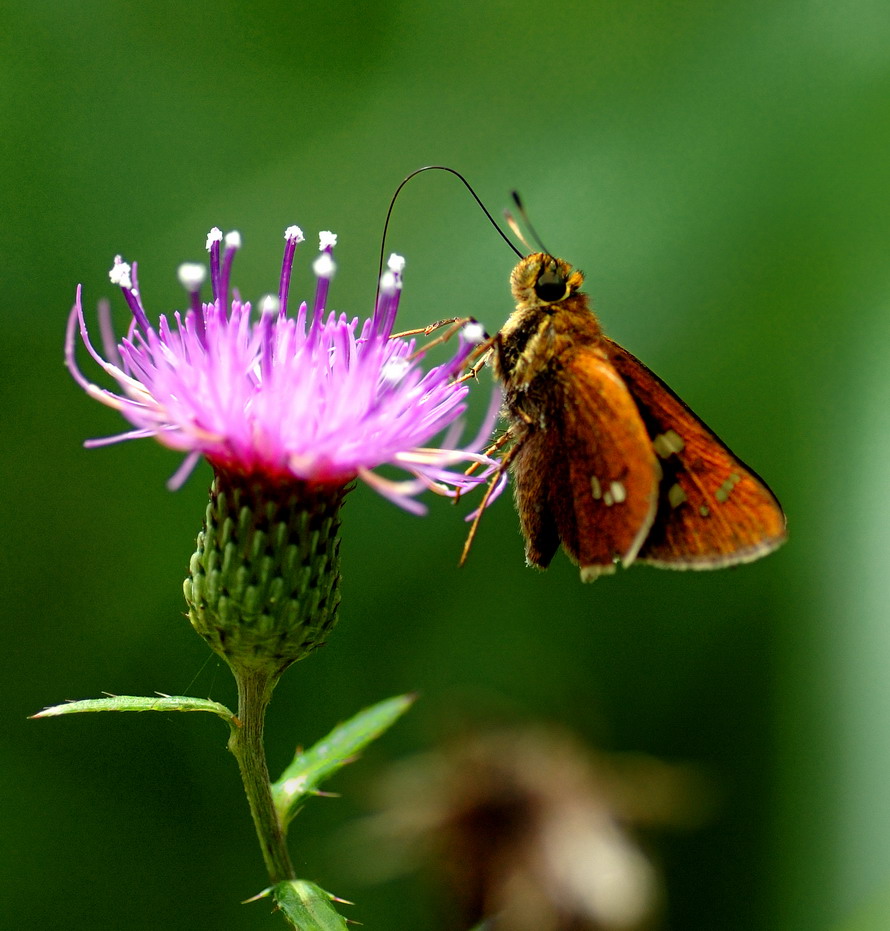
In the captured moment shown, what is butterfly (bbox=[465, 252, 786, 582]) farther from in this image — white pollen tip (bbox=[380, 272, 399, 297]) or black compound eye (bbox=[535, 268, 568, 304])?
white pollen tip (bbox=[380, 272, 399, 297])

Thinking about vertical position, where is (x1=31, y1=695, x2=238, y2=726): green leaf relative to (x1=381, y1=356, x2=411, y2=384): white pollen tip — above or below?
below

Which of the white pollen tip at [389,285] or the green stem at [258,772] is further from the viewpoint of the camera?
the white pollen tip at [389,285]

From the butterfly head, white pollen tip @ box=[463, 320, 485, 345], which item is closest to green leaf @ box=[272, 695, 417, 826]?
white pollen tip @ box=[463, 320, 485, 345]

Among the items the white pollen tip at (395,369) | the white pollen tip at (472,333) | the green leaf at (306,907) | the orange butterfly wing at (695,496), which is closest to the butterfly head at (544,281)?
the orange butterfly wing at (695,496)

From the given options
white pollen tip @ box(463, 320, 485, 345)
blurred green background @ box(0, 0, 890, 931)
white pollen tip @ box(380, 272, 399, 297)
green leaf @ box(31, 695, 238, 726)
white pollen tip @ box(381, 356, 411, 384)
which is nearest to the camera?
green leaf @ box(31, 695, 238, 726)

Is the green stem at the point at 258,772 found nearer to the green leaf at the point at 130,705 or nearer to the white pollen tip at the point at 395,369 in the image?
the green leaf at the point at 130,705

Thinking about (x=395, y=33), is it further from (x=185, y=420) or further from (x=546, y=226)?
(x=185, y=420)

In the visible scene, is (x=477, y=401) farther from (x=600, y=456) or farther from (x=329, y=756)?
(x=329, y=756)

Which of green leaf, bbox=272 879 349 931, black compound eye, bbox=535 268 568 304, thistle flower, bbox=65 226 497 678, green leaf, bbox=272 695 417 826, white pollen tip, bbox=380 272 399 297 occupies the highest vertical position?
white pollen tip, bbox=380 272 399 297
